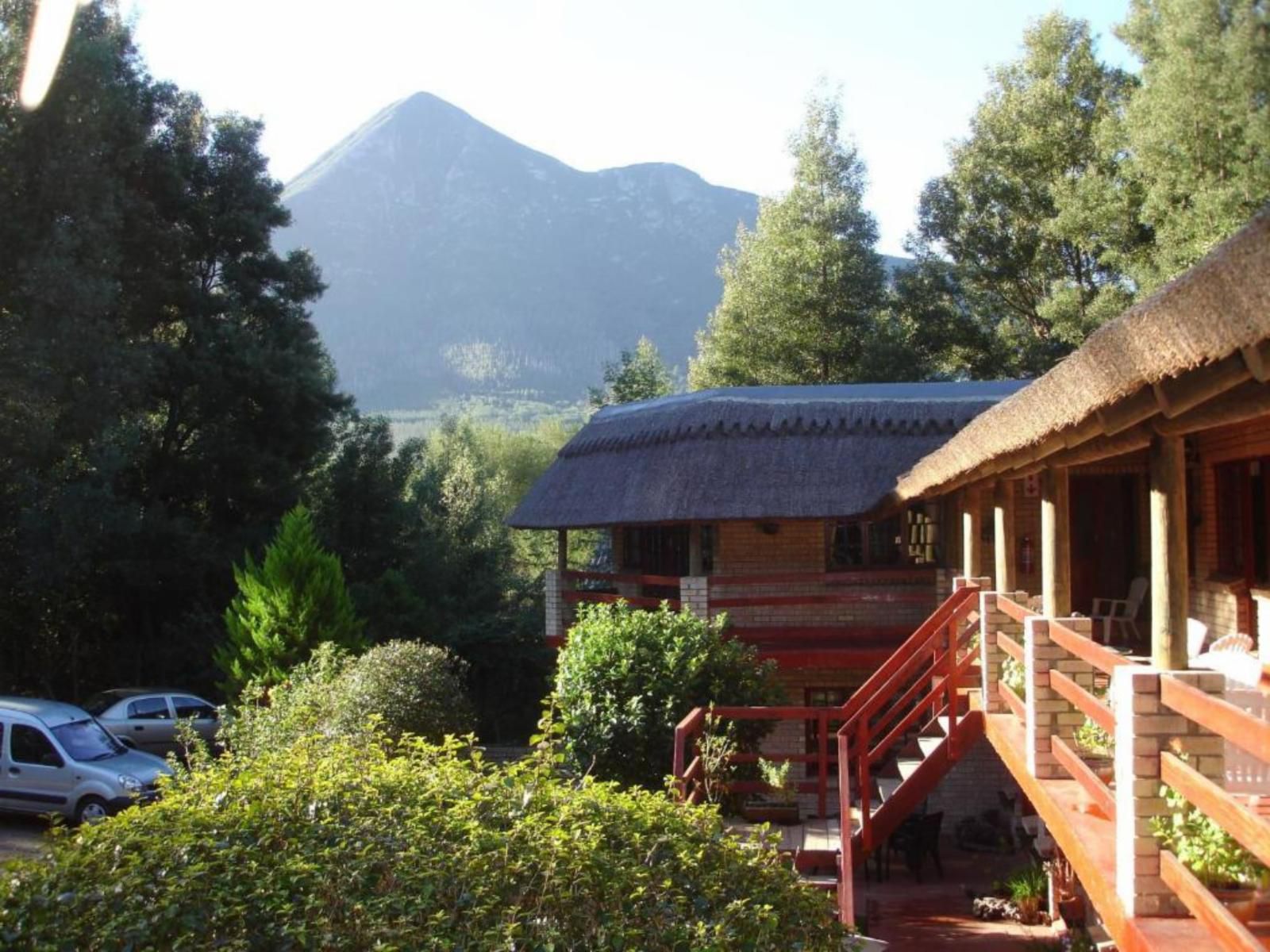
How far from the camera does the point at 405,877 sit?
5012 millimetres

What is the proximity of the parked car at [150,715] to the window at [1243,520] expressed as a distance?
607 inches

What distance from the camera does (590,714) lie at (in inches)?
470

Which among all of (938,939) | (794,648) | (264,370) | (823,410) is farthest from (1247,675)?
(264,370)

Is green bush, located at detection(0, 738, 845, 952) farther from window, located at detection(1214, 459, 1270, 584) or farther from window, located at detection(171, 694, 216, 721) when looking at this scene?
window, located at detection(171, 694, 216, 721)

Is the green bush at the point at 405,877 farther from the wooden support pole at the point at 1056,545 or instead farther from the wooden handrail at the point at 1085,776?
the wooden support pole at the point at 1056,545

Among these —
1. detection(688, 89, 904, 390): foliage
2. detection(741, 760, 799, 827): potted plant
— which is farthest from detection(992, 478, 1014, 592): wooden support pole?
detection(688, 89, 904, 390): foliage

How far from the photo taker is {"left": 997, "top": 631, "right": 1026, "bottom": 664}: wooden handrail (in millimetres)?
8383

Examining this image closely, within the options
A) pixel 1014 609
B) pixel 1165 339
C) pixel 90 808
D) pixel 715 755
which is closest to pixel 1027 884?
pixel 715 755

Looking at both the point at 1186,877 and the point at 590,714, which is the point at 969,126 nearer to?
the point at 590,714

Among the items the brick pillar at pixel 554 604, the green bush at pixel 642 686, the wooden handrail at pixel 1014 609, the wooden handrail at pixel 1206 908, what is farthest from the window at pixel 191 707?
the wooden handrail at pixel 1206 908

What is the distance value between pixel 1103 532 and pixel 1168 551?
10.3 metres

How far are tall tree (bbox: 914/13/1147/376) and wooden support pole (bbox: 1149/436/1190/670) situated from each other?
24.3m

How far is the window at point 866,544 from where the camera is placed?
17.8 m

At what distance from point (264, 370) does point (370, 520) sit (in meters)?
4.61
